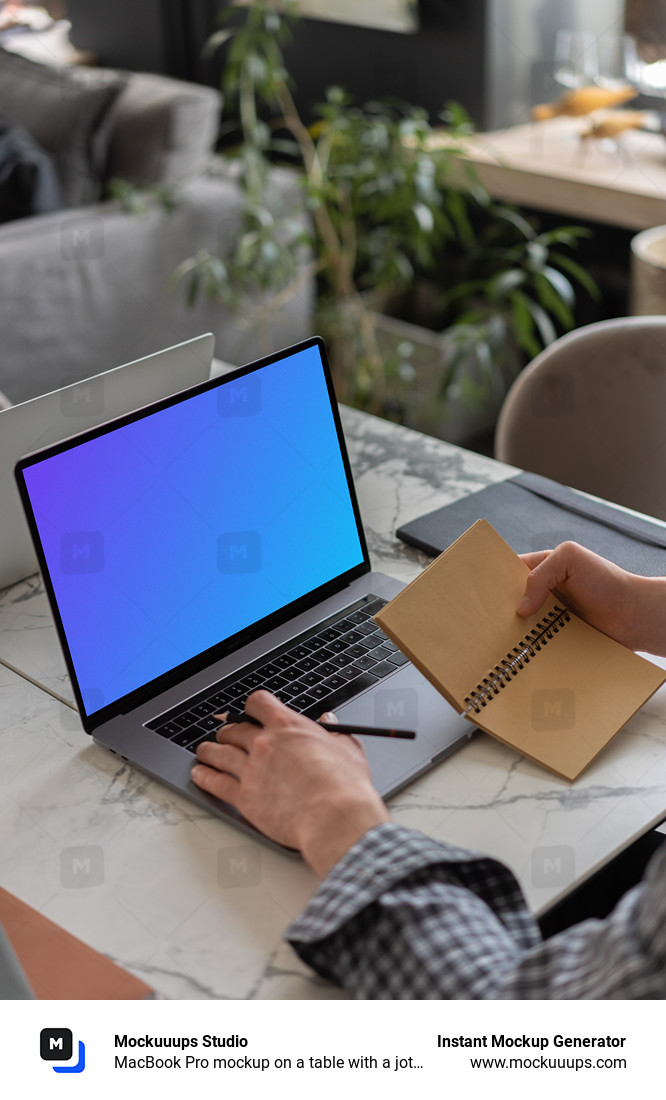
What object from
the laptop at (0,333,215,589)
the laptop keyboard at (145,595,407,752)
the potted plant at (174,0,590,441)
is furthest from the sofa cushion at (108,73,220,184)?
the laptop keyboard at (145,595,407,752)

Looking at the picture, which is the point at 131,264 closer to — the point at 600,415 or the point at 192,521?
the point at 600,415

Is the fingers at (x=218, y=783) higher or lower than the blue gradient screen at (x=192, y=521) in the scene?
lower

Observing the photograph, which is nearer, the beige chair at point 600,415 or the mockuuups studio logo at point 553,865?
the mockuuups studio logo at point 553,865

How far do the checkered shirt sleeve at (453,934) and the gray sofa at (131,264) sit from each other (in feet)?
7.05

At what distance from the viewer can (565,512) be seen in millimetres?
1236

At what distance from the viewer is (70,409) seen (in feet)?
3.64

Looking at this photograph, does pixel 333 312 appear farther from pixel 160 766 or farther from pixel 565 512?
pixel 160 766

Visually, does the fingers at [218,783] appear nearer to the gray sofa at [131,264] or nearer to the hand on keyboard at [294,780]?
the hand on keyboard at [294,780]

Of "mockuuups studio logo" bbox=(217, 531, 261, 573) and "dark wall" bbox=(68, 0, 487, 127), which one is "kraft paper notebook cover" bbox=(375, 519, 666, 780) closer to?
"mockuuups studio logo" bbox=(217, 531, 261, 573)

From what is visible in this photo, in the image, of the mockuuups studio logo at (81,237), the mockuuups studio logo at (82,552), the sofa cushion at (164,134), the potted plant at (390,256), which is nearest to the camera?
the mockuuups studio logo at (82,552)

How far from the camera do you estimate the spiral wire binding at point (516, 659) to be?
35.9 inches

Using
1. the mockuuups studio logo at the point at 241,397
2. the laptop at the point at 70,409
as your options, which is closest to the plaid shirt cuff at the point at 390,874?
the mockuuups studio logo at the point at 241,397

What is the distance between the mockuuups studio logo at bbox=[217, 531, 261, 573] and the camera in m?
0.99

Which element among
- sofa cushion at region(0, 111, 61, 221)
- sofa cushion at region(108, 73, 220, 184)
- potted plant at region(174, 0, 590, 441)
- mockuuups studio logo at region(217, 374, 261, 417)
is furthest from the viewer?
sofa cushion at region(108, 73, 220, 184)
